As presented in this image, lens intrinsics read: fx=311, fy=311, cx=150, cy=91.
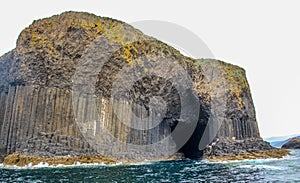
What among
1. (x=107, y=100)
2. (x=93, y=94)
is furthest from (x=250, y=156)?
(x=93, y=94)

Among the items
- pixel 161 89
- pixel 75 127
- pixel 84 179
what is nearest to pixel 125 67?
pixel 161 89

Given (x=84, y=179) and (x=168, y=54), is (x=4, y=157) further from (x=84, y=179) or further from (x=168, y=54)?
(x=168, y=54)

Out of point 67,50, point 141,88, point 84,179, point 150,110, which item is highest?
point 67,50

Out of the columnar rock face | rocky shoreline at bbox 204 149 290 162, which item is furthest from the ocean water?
rocky shoreline at bbox 204 149 290 162

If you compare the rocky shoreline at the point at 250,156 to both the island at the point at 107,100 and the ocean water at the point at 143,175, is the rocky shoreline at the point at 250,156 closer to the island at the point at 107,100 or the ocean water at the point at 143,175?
the island at the point at 107,100

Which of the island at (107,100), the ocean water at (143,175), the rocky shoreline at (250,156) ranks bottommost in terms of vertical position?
the ocean water at (143,175)

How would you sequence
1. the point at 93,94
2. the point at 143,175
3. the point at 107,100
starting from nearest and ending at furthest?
the point at 143,175, the point at 93,94, the point at 107,100

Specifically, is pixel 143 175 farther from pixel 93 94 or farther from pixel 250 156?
Result: pixel 250 156

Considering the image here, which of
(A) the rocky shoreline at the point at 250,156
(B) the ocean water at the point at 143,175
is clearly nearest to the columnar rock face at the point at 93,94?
(A) the rocky shoreline at the point at 250,156
